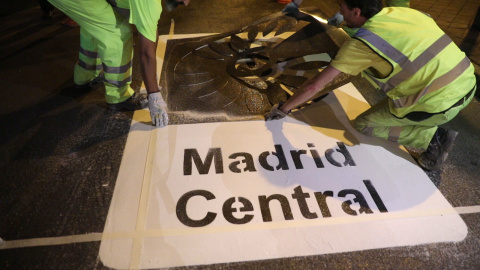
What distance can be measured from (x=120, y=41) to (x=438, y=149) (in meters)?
2.30

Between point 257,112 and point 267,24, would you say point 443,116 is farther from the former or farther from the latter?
point 267,24

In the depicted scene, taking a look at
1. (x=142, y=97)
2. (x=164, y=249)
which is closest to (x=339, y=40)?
(x=142, y=97)

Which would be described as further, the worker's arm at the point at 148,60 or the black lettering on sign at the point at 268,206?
the worker's arm at the point at 148,60

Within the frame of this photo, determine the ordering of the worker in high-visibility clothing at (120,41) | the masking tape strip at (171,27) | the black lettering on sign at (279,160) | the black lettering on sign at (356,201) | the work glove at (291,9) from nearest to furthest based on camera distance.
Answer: the black lettering on sign at (356,201), the worker in high-visibility clothing at (120,41), the black lettering on sign at (279,160), the work glove at (291,9), the masking tape strip at (171,27)

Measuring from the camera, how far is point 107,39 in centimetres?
212

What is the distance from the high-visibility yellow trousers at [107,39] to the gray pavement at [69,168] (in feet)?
0.85

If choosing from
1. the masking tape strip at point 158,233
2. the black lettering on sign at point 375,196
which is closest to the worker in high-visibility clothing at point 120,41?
the masking tape strip at point 158,233

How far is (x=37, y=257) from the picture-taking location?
5.00 feet

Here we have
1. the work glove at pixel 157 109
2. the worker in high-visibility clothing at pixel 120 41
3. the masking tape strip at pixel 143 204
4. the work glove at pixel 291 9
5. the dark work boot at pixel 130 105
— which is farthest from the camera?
the work glove at pixel 291 9

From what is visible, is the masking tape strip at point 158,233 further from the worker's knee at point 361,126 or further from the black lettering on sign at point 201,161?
the worker's knee at point 361,126

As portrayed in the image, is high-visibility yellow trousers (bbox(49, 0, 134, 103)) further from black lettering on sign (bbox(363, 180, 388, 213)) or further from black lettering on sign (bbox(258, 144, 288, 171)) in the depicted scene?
black lettering on sign (bbox(363, 180, 388, 213))

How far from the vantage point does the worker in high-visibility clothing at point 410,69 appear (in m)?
1.67

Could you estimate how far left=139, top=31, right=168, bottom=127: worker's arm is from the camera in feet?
6.40

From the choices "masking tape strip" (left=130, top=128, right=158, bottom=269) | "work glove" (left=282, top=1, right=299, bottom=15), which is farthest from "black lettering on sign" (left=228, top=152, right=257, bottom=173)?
"work glove" (left=282, top=1, right=299, bottom=15)
